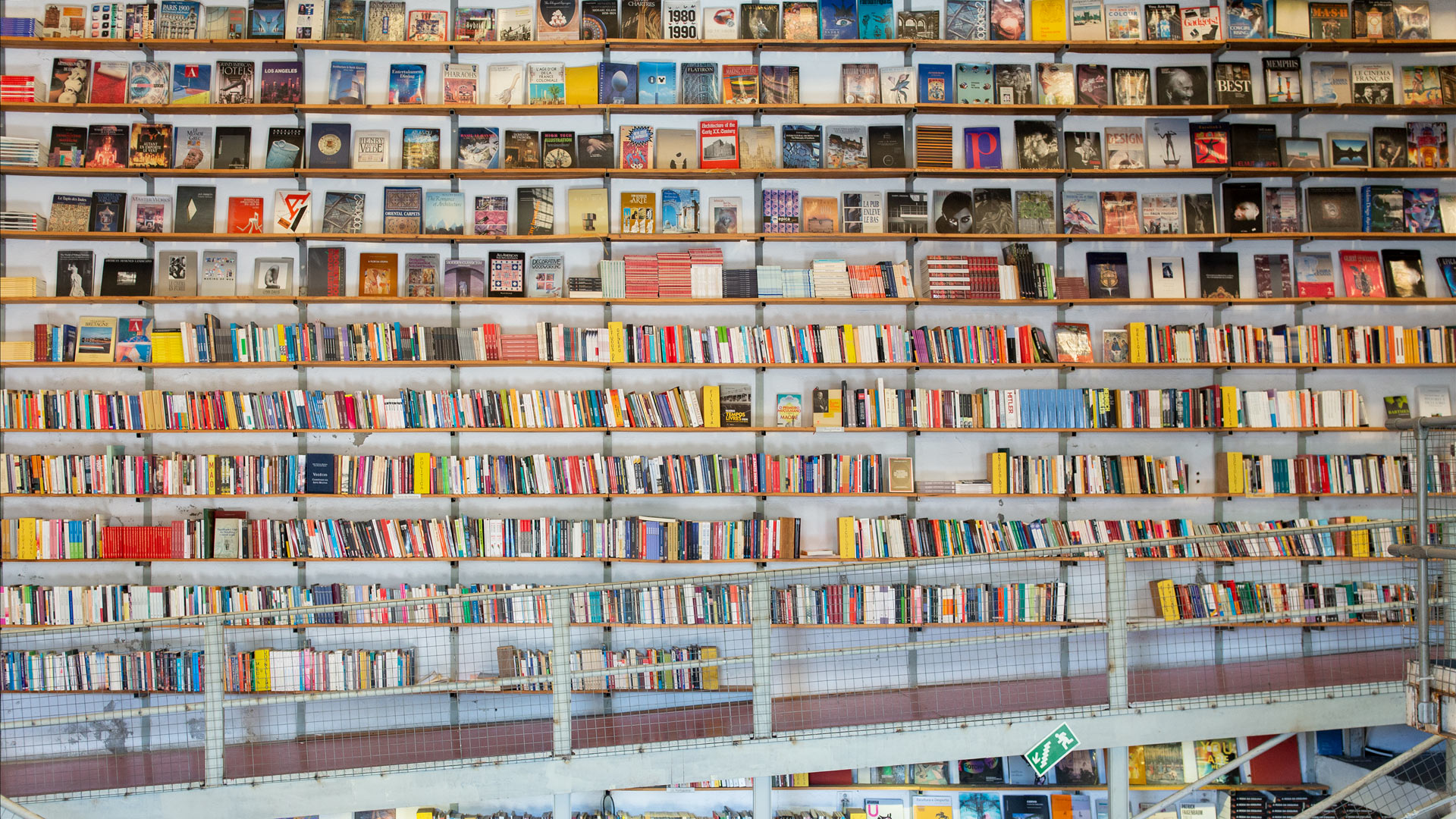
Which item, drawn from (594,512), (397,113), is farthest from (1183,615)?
(397,113)

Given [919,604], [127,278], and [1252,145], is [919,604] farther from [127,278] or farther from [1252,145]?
[127,278]

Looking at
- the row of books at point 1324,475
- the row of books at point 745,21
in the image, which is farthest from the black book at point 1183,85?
the row of books at point 1324,475

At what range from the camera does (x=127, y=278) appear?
541 cm

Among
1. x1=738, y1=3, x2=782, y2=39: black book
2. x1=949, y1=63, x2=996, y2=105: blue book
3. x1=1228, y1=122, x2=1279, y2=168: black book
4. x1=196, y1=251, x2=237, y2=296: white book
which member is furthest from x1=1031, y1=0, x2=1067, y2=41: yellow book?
x1=196, y1=251, x2=237, y2=296: white book

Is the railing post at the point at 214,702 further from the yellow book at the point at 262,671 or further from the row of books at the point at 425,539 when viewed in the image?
the row of books at the point at 425,539

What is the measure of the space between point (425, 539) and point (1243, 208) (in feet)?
16.6

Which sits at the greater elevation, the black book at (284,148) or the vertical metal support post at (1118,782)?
the black book at (284,148)

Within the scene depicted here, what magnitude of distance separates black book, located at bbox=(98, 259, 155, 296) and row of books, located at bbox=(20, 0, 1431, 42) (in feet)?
4.23

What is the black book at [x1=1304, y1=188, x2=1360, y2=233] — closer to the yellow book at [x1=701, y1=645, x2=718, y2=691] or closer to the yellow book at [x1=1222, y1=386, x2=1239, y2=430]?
the yellow book at [x1=1222, y1=386, x2=1239, y2=430]

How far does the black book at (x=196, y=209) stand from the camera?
18.0 ft

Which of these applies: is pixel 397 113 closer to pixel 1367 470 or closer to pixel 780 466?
pixel 780 466

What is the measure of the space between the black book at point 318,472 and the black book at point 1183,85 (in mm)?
5179

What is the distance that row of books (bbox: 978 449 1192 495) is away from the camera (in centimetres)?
530

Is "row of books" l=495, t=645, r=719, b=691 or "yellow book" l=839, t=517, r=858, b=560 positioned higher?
"yellow book" l=839, t=517, r=858, b=560
